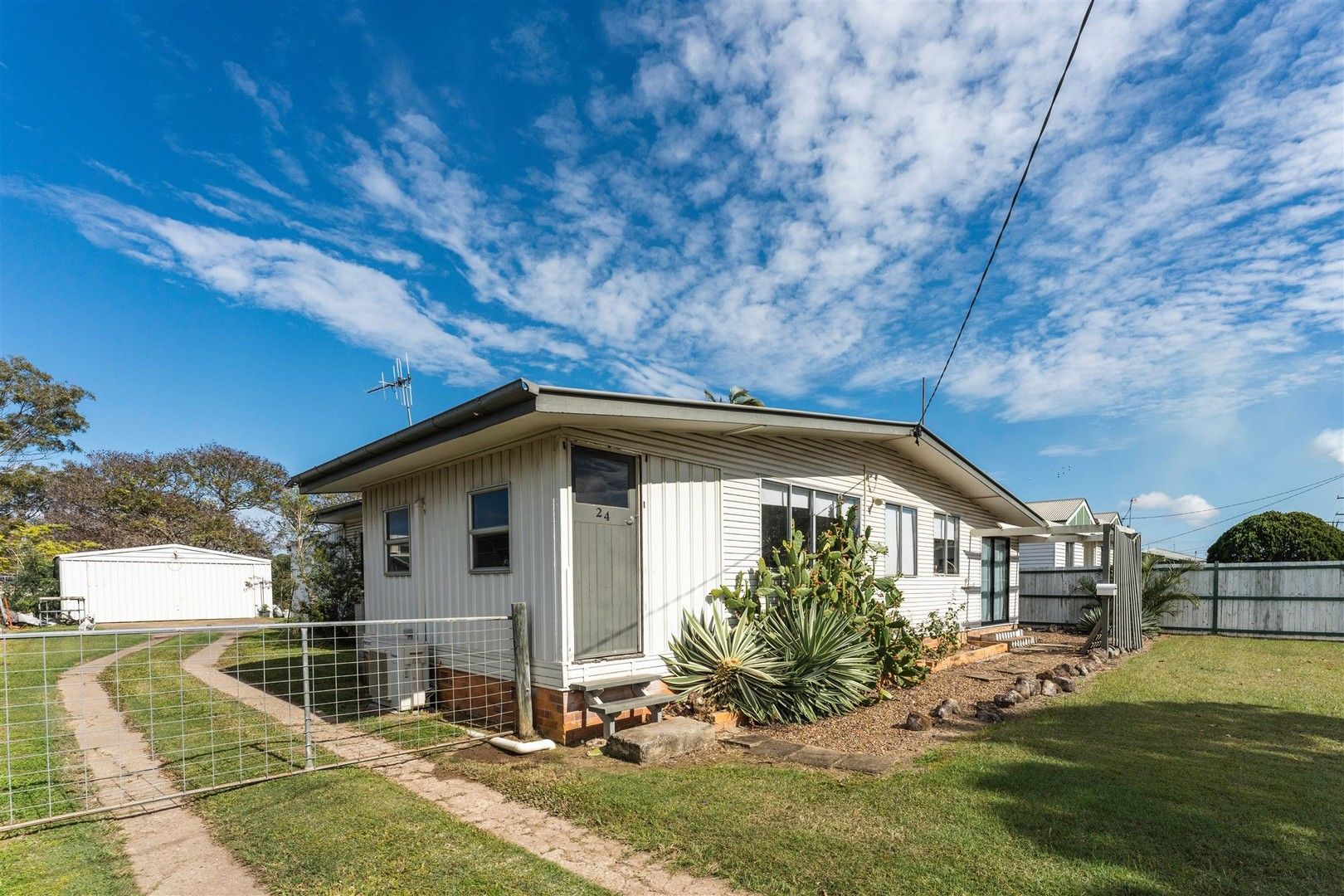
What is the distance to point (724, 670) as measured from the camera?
689 centimetres

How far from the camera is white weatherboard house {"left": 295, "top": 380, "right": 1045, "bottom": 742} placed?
20.1 feet

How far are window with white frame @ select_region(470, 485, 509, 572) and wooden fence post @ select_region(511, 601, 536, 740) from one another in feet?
2.41

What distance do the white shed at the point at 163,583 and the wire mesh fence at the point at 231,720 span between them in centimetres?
1500

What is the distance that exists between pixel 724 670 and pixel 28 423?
3399 centimetres

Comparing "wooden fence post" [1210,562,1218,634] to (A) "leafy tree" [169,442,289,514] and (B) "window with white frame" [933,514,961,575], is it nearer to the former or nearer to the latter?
(B) "window with white frame" [933,514,961,575]

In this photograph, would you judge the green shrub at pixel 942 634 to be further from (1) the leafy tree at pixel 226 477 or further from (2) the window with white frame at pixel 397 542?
(1) the leafy tree at pixel 226 477

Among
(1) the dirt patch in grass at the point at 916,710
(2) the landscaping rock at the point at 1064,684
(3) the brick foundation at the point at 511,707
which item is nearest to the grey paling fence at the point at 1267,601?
(1) the dirt patch in grass at the point at 916,710

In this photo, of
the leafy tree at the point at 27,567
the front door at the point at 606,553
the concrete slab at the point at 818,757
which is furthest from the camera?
the leafy tree at the point at 27,567

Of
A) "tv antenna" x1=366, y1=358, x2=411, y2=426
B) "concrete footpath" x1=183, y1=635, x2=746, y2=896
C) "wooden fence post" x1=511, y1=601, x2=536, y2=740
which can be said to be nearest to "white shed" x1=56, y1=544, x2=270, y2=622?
"tv antenna" x1=366, y1=358, x2=411, y2=426

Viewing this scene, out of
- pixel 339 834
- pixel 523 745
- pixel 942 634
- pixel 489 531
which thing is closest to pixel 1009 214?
pixel 489 531

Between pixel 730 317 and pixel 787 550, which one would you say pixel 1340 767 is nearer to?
pixel 787 550

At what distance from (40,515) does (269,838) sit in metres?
36.7

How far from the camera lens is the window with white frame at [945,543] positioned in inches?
495

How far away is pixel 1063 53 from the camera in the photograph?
5.37 metres
